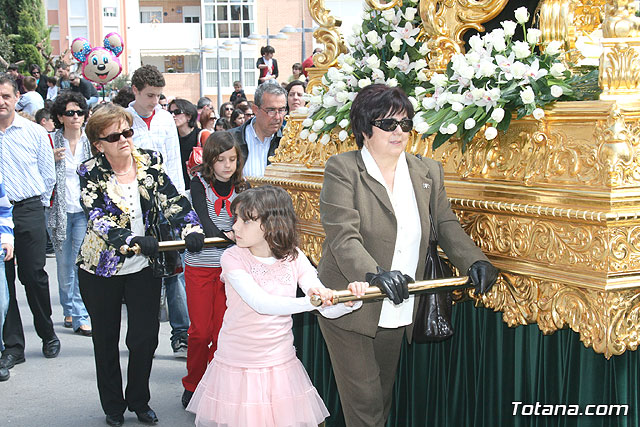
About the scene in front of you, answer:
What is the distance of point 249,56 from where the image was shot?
50.1m

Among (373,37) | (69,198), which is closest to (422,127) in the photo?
(373,37)

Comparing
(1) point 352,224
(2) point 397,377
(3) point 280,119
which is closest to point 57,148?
(3) point 280,119

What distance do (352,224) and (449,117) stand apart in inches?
29.9

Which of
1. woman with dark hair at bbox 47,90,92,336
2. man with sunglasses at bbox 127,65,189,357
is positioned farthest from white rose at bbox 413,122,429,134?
woman with dark hair at bbox 47,90,92,336

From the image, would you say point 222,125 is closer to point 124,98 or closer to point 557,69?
point 124,98

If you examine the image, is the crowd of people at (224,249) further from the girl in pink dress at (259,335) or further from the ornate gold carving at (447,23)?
the ornate gold carving at (447,23)

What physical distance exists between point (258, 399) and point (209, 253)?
68.4 inches

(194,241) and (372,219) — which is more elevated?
(372,219)

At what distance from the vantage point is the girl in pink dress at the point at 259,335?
3582mm

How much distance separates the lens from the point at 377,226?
137 inches

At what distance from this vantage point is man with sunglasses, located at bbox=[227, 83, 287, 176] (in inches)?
239

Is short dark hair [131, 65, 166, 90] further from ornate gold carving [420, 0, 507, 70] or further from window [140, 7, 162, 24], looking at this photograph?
window [140, 7, 162, 24]

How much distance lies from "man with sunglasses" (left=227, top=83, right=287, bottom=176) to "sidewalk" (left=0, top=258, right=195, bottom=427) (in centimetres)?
165

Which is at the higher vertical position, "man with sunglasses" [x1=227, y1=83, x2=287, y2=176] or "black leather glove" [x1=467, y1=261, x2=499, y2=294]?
"man with sunglasses" [x1=227, y1=83, x2=287, y2=176]
